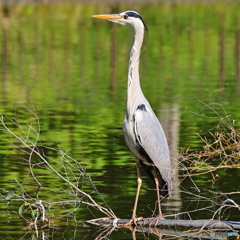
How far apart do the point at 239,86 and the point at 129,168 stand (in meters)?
9.19

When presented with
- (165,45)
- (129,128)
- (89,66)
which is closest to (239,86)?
(89,66)

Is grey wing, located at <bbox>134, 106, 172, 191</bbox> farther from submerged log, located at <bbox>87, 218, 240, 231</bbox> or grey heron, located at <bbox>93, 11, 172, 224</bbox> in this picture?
submerged log, located at <bbox>87, 218, 240, 231</bbox>

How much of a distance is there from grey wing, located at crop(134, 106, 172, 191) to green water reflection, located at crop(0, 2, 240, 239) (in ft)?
1.88

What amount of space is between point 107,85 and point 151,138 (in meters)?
11.4

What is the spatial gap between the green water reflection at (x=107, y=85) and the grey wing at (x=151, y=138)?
57cm

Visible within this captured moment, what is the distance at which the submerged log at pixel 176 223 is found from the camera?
291 inches

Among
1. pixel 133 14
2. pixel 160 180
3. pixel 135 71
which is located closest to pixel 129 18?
pixel 133 14

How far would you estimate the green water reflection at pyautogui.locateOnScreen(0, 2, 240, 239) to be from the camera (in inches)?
391

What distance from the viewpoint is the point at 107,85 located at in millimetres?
19328

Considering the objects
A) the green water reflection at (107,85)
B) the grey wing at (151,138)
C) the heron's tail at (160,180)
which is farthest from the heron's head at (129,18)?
the green water reflection at (107,85)

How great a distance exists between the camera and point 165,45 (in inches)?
1110

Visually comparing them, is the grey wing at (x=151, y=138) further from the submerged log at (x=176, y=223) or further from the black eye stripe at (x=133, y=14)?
the black eye stripe at (x=133, y=14)

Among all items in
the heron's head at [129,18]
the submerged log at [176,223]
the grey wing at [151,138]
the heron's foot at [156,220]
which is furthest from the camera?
the heron's head at [129,18]

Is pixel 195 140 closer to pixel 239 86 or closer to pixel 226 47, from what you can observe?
pixel 239 86
